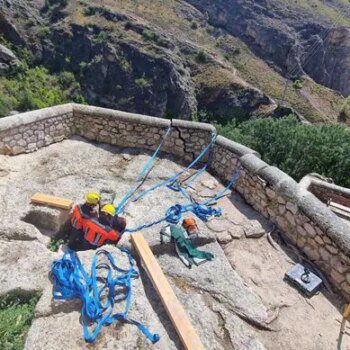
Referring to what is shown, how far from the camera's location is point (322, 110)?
196ft

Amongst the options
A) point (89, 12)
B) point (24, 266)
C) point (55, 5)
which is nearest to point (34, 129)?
point (24, 266)

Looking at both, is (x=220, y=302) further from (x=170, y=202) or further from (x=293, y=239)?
(x=170, y=202)

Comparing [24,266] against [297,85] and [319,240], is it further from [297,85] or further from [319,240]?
[297,85]

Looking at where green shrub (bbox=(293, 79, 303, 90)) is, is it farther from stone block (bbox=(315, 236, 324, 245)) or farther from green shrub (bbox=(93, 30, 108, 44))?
stone block (bbox=(315, 236, 324, 245))

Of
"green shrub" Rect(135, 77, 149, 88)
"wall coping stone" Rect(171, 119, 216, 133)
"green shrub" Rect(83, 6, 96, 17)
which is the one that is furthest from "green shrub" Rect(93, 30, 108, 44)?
"wall coping stone" Rect(171, 119, 216, 133)

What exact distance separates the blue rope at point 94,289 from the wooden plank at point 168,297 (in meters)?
0.23

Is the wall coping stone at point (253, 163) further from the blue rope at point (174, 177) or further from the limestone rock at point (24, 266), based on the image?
the limestone rock at point (24, 266)

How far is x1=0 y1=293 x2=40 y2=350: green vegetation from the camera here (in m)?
3.44

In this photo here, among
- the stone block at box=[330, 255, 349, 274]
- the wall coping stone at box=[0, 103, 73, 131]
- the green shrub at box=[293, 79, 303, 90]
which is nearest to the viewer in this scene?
the stone block at box=[330, 255, 349, 274]

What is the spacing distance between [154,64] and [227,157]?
50.6 metres

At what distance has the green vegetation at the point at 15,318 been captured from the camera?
135 inches

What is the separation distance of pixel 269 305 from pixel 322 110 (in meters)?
61.0

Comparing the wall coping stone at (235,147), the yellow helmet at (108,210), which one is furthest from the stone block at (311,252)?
the yellow helmet at (108,210)

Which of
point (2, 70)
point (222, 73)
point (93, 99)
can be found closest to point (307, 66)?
point (222, 73)
